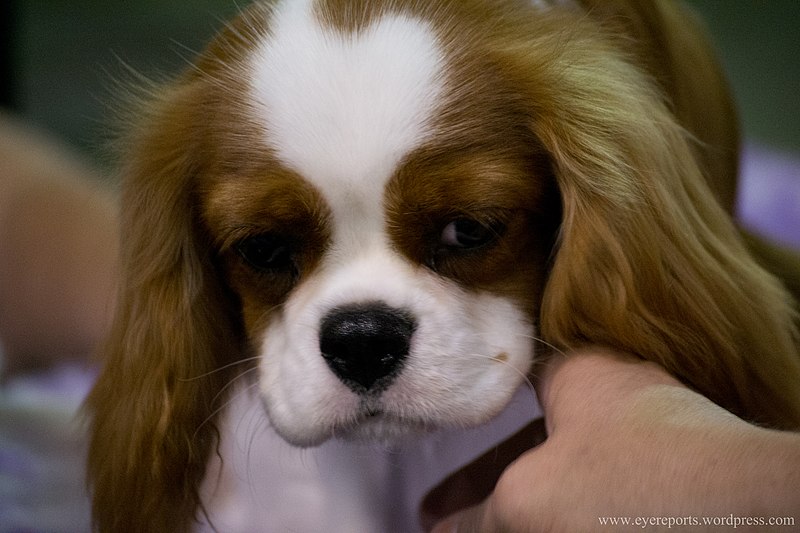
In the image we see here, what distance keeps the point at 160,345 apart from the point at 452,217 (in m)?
0.42

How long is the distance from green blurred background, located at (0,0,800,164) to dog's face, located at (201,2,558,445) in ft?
1.33

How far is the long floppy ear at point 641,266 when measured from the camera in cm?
85

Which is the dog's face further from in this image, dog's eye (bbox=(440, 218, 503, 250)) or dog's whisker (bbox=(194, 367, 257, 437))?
dog's whisker (bbox=(194, 367, 257, 437))

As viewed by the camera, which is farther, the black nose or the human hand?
the black nose

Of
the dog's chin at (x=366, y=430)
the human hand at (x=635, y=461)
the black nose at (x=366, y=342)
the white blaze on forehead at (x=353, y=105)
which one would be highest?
the white blaze on forehead at (x=353, y=105)

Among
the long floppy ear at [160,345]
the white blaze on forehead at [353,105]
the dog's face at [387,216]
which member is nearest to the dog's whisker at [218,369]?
the long floppy ear at [160,345]

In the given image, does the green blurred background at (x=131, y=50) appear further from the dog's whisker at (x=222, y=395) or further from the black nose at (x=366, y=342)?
the black nose at (x=366, y=342)

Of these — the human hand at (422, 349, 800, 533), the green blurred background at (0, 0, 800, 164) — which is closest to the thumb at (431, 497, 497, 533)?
the human hand at (422, 349, 800, 533)

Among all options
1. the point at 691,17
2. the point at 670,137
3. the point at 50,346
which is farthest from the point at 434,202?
the point at 50,346

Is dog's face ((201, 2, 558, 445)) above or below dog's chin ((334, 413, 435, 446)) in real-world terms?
above

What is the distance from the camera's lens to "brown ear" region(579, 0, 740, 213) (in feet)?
3.41

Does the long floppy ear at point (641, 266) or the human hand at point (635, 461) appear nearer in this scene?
the human hand at point (635, 461)

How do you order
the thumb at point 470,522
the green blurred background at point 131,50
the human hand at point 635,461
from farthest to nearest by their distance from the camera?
1. the green blurred background at point 131,50
2. the thumb at point 470,522
3. the human hand at point 635,461

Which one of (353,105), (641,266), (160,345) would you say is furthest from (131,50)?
(641,266)
